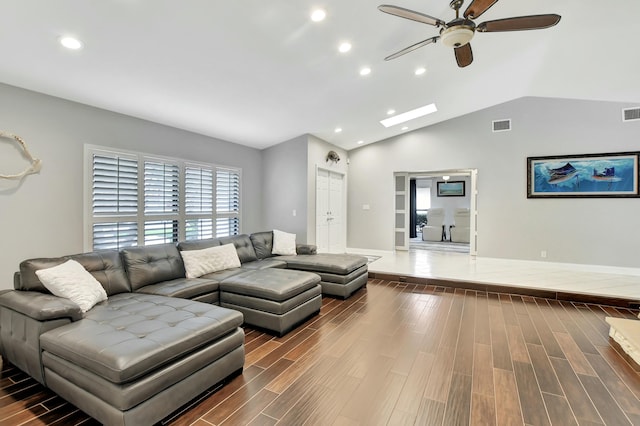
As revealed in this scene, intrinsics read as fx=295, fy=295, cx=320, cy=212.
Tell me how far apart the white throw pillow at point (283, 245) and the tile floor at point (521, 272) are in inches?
66.5

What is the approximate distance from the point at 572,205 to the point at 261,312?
642cm

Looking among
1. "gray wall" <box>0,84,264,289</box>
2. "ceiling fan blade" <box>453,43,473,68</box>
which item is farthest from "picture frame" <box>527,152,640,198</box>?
"gray wall" <box>0,84,264,289</box>

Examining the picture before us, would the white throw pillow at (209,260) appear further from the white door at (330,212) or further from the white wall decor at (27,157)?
the white door at (330,212)

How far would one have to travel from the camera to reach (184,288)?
121 inches

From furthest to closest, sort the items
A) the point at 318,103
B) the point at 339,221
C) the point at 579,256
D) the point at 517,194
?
the point at 339,221
the point at 517,194
the point at 579,256
the point at 318,103

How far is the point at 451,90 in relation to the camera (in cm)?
514

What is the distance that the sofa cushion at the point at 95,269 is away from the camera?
8.02 ft

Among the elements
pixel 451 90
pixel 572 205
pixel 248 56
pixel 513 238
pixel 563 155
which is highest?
pixel 451 90

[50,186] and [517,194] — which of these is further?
[517,194]

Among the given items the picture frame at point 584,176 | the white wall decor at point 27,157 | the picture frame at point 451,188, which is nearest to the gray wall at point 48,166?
the white wall decor at point 27,157

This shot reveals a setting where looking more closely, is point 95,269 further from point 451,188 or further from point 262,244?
point 451,188

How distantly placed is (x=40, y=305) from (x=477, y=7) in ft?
13.1

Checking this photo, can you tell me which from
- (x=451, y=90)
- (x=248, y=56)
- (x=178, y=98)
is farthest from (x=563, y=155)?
(x=178, y=98)

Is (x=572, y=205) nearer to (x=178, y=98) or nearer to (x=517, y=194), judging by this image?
(x=517, y=194)
